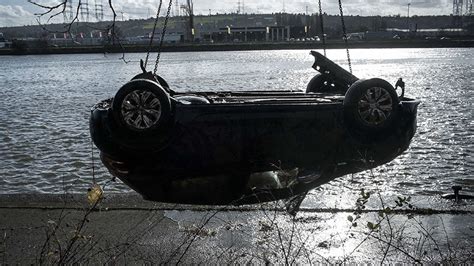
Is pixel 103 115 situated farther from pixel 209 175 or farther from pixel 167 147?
pixel 209 175

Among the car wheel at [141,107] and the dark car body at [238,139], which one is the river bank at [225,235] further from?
the car wheel at [141,107]

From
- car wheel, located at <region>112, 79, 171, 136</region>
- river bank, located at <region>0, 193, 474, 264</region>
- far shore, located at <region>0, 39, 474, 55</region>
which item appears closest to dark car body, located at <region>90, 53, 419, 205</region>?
car wheel, located at <region>112, 79, 171, 136</region>

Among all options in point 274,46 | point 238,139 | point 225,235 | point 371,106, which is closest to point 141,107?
point 238,139

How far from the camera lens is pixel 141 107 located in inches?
180

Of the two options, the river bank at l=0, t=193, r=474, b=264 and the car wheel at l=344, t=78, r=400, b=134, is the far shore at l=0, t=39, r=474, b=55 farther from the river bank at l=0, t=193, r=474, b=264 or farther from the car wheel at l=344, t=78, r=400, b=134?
the car wheel at l=344, t=78, r=400, b=134

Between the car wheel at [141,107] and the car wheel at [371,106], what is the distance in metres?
1.59

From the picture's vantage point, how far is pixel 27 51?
12338 centimetres

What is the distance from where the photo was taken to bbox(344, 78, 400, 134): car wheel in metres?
4.89

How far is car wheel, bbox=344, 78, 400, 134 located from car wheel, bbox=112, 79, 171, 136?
1.59 m

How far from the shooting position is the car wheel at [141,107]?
454 cm

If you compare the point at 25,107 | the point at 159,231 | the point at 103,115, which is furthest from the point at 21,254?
the point at 25,107

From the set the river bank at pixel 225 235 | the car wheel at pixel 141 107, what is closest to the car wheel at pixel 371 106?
the river bank at pixel 225 235

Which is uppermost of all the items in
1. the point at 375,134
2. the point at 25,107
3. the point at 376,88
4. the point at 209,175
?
the point at 376,88

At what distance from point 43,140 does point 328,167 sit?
43.4 ft
